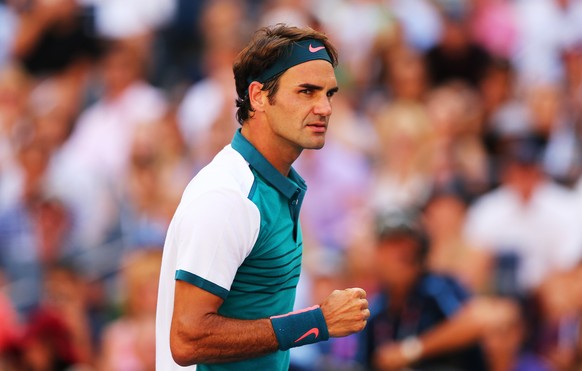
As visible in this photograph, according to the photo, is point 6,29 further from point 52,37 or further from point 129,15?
point 129,15

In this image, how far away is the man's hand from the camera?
11.2 ft

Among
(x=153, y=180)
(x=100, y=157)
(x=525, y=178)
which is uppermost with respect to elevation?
(x=100, y=157)

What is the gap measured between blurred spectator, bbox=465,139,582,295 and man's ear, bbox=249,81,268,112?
164 inches

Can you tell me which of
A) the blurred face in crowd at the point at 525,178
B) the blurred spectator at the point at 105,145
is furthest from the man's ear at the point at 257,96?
the blurred spectator at the point at 105,145

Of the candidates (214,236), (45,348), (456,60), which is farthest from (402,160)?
(214,236)

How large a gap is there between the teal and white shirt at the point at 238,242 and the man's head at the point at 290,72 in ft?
0.59

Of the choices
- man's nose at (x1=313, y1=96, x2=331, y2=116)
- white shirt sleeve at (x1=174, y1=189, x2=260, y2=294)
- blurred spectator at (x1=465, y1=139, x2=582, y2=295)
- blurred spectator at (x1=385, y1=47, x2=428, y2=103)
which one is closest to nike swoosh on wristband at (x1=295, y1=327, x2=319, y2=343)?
white shirt sleeve at (x1=174, y1=189, x2=260, y2=294)

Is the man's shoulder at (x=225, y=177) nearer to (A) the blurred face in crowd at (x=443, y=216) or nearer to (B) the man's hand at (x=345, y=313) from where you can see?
(B) the man's hand at (x=345, y=313)

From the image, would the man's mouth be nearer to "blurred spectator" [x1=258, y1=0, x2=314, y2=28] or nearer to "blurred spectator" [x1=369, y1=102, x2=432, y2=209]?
"blurred spectator" [x1=369, y1=102, x2=432, y2=209]

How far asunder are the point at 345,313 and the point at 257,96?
0.75 m

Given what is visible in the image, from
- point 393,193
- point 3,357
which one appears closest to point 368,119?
point 393,193

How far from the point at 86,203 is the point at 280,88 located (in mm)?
5530

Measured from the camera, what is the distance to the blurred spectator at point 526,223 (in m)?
7.54

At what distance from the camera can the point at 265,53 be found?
11.6 feet
